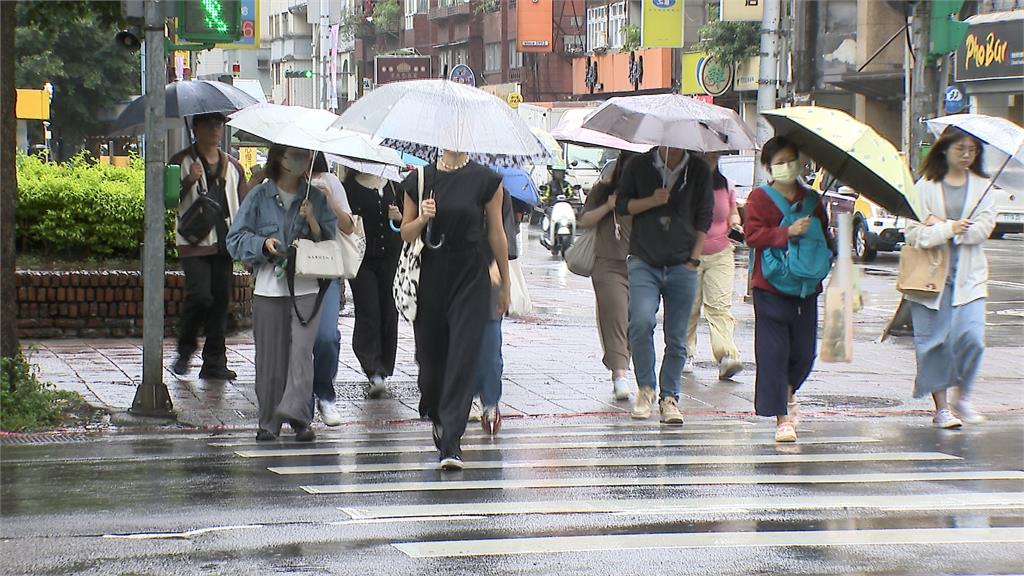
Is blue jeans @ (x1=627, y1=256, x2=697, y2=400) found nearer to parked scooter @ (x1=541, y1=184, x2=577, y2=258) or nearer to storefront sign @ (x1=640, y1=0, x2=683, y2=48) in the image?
parked scooter @ (x1=541, y1=184, x2=577, y2=258)

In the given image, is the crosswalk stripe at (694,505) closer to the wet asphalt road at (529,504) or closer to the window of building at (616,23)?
the wet asphalt road at (529,504)

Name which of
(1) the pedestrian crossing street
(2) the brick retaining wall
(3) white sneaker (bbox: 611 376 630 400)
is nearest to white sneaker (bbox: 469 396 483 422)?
(1) the pedestrian crossing street

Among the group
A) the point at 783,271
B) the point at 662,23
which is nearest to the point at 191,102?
the point at 783,271

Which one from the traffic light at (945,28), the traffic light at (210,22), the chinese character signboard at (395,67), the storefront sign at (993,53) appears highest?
the chinese character signboard at (395,67)

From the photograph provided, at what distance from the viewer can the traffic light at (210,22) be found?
10.5m

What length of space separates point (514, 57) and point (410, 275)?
7297 cm

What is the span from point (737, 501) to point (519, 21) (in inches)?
2641

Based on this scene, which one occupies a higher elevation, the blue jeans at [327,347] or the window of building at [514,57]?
the window of building at [514,57]

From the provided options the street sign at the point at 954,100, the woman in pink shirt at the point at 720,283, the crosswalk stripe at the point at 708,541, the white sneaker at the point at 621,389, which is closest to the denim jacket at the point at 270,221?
the white sneaker at the point at 621,389

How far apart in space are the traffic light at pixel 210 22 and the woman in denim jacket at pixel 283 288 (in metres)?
1.43

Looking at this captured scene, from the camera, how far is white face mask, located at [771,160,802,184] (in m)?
9.38

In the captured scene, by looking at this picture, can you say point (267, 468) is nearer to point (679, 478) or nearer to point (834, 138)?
point (679, 478)

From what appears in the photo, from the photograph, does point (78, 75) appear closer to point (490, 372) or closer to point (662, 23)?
point (662, 23)

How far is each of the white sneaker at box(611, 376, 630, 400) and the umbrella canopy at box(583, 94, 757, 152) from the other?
6.44 ft
